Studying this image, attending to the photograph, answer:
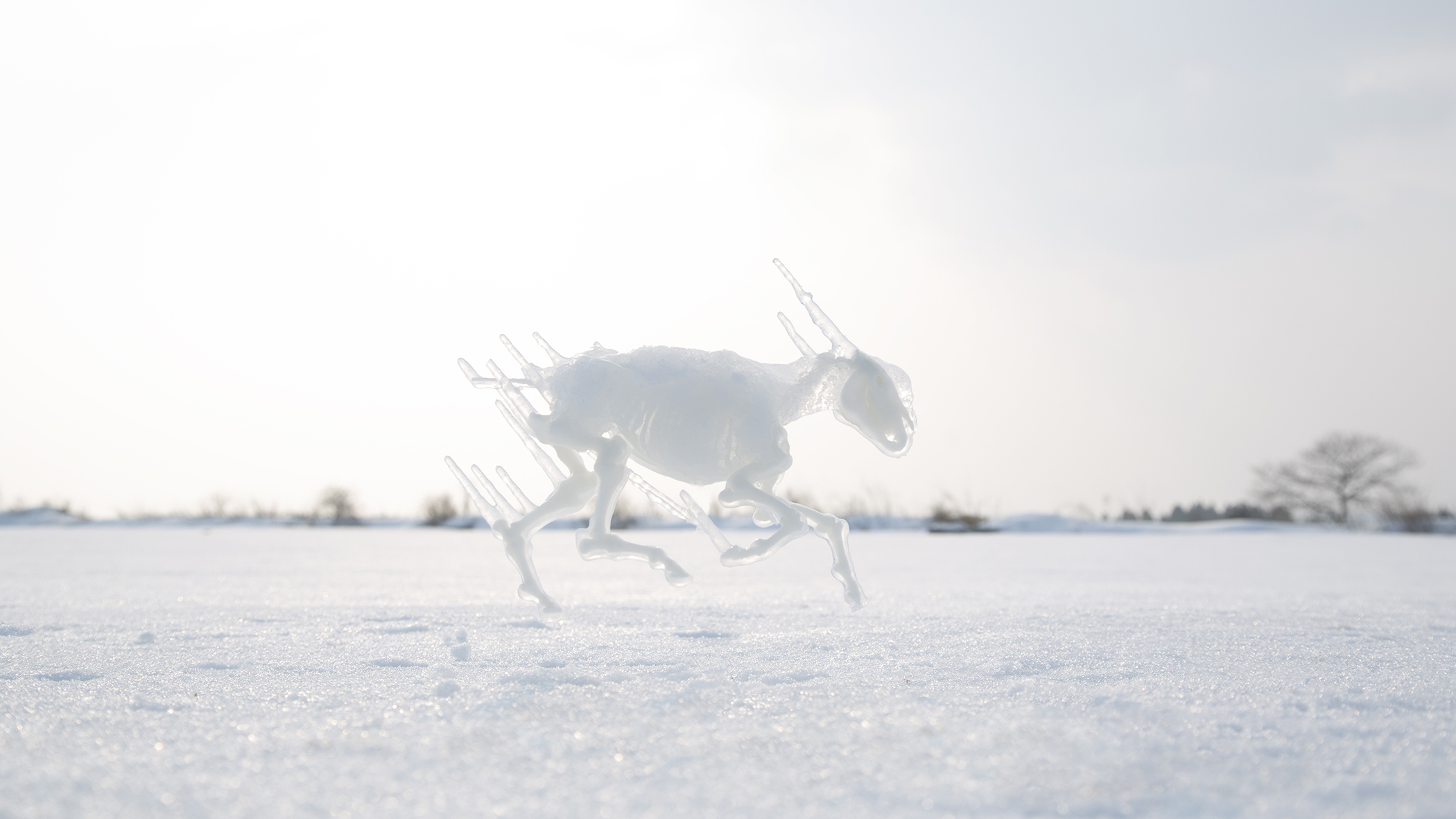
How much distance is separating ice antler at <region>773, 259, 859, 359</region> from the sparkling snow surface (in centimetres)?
108

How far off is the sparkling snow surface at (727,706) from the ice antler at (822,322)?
108cm

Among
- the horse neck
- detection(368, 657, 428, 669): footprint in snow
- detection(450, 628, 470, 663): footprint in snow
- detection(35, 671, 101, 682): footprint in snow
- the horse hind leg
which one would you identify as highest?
the horse neck

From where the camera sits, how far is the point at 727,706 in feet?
6.85

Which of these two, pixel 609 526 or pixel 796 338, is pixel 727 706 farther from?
pixel 796 338

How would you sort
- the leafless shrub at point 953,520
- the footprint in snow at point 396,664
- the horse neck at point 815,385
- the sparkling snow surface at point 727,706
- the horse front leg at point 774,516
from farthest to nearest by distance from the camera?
the leafless shrub at point 953,520, the horse neck at point 815,385, the horse front leg at point 774,516, the footprint in snow at point 396,664, the sparkling snow surface at point 727,706

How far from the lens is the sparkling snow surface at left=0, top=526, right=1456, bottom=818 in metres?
1.47

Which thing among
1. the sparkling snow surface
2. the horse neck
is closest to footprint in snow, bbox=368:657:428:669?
the sparkling snow surface

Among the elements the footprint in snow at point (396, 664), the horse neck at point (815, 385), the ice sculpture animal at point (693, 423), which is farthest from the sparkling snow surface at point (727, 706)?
the horse neck at point (815, 385)

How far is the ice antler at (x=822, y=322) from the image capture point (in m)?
3.23

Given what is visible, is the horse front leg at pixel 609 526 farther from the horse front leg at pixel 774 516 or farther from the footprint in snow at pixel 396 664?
the footprint in snow at pixel 396 664

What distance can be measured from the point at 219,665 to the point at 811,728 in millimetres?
1923

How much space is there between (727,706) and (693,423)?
1237 mm

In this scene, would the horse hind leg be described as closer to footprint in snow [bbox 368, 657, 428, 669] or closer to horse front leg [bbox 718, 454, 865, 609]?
horse front leg [bbox 718, 454, 865, 609]

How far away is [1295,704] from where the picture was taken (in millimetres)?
2119
